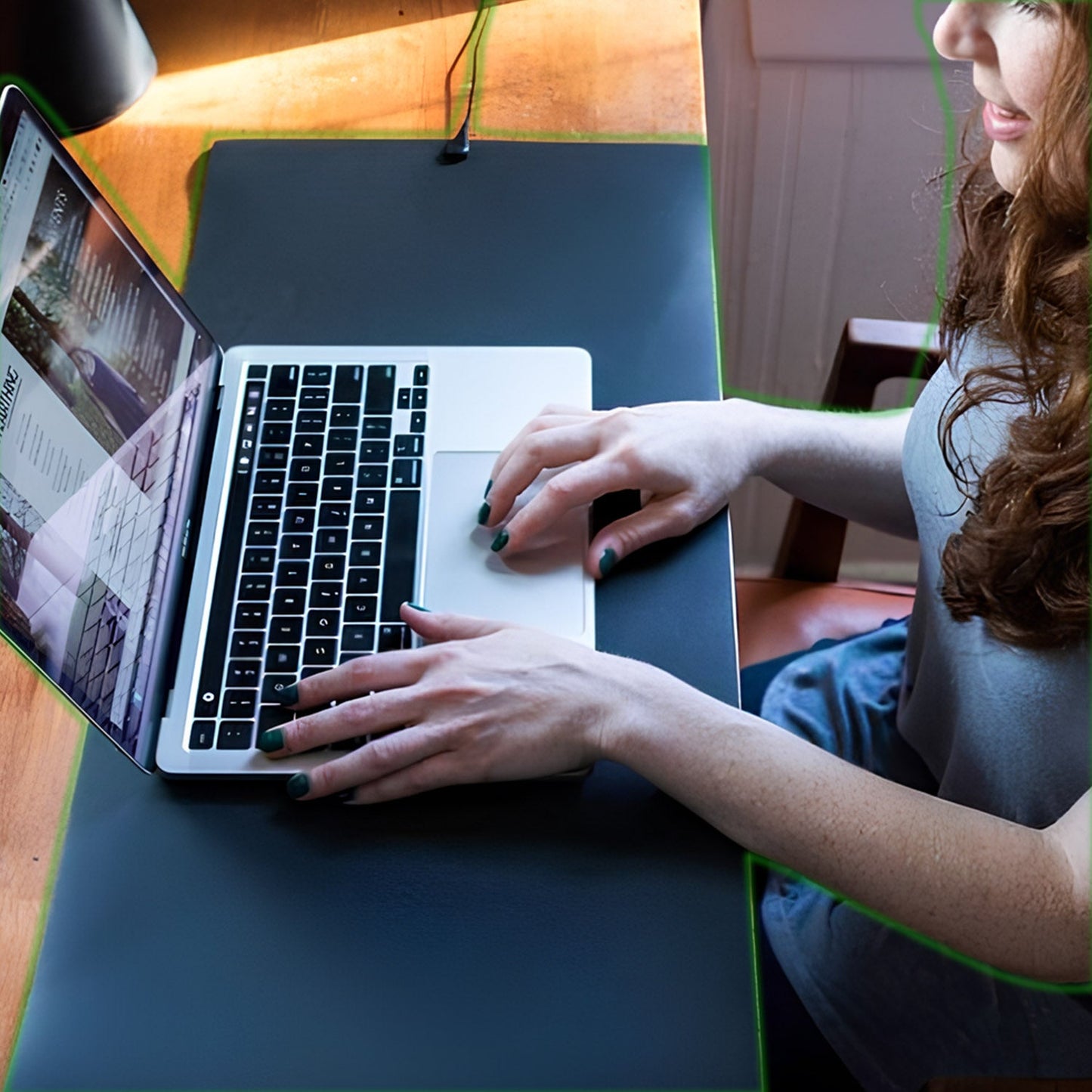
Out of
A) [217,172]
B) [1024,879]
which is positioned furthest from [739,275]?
[1024,879]

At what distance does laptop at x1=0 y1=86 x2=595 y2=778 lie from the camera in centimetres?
67

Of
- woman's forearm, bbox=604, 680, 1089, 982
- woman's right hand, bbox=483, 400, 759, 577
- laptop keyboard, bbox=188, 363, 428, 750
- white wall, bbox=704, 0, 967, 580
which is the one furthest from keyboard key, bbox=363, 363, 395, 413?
white wall, bbox=704, 0, 967, 580

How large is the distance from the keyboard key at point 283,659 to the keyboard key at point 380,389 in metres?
0.21

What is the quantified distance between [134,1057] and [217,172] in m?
0.74

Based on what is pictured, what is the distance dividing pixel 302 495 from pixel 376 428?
76 mm

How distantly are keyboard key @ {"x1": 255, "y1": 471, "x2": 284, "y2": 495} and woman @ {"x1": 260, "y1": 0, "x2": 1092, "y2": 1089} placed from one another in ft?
0.49

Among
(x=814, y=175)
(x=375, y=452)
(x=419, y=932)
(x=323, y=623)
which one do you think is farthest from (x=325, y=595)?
(x=814, y=175)

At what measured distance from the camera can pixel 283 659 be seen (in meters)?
0.77

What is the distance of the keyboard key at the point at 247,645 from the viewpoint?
77cm

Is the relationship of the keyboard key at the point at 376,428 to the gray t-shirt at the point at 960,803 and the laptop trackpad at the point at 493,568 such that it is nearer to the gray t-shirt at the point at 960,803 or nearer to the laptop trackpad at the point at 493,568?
the laptop trackpad at the point at 493,568

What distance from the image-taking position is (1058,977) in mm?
698

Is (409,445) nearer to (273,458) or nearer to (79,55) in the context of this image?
(273,458)

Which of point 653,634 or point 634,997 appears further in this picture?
point 653,634

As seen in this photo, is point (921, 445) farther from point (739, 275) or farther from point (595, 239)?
point (739, 275)
